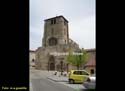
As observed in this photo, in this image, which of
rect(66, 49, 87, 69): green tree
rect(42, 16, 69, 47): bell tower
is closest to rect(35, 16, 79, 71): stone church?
rect(42, 16, 69, 47): bell tower

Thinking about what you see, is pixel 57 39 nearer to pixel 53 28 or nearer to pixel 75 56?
pixel 75 56

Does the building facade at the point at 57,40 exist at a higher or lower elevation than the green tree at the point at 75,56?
higher

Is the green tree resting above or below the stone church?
below
